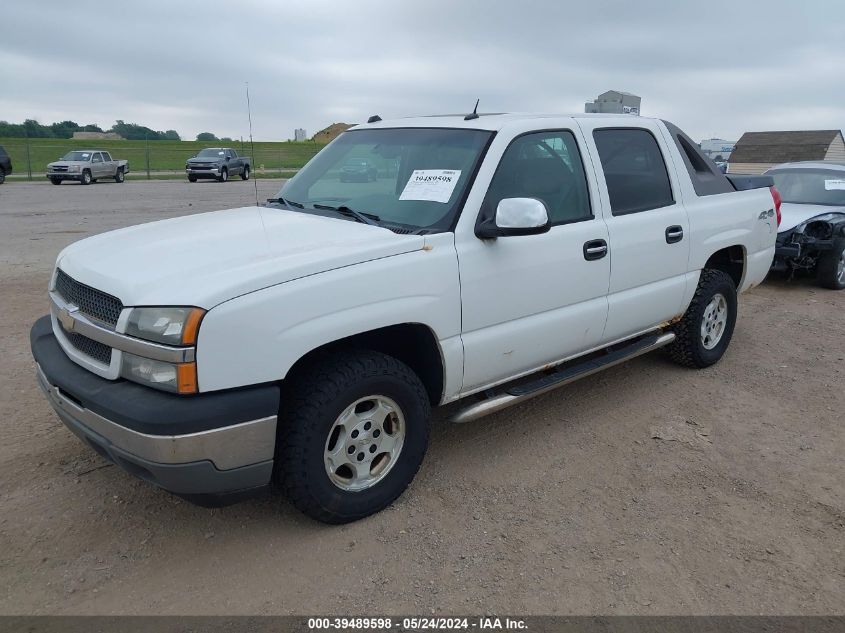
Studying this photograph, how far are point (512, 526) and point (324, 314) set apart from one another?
138 cm

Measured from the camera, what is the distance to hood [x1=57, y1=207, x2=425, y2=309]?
2691mm

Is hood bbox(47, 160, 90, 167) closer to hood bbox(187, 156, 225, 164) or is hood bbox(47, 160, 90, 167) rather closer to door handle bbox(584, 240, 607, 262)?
hood bbox(187, 156, 225, 164)

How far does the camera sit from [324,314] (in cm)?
286

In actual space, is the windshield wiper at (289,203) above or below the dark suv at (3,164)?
below

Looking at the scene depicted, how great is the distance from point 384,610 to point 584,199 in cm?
256

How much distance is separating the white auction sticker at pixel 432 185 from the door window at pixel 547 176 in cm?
21

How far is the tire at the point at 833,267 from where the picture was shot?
330 inches

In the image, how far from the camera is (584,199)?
404 centimetres

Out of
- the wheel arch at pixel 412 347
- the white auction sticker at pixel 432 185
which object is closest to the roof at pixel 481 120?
the white auction sticker at pixel 432 185

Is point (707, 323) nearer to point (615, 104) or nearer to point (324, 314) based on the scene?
point (615, 104)

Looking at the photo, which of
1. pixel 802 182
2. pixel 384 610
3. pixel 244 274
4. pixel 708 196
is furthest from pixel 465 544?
pixel 802 182

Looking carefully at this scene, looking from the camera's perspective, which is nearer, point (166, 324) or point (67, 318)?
point (166, 324)

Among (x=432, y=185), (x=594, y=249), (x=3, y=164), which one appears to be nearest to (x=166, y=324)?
(x=432, y=185)

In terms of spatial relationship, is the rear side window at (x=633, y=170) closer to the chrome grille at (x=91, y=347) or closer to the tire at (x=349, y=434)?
the tire at (x=349, y=434)
